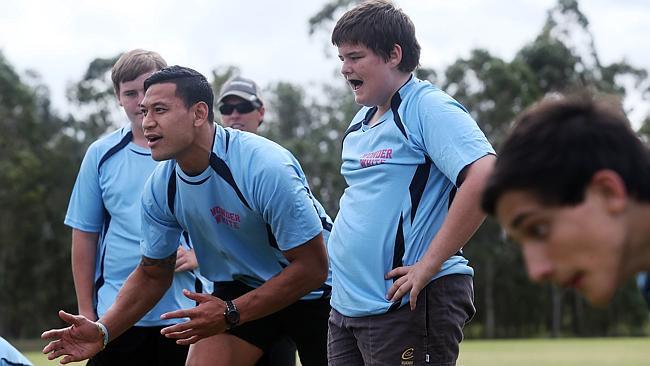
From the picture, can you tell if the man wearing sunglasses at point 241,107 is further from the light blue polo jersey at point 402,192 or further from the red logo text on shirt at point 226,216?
the light blue polo jersey at point 402,192

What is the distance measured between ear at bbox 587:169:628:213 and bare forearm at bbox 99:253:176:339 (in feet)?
13.8

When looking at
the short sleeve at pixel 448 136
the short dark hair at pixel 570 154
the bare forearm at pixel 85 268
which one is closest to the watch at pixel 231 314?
the short sleeve at pixel 448 136

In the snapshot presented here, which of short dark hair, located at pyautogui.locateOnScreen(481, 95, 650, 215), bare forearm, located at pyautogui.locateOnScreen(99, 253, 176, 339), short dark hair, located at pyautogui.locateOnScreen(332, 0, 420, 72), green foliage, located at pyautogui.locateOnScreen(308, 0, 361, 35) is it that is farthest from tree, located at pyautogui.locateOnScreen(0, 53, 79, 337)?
short dark hair, located at pyautogui.locateOnScreen(481, 95, 650, 215)

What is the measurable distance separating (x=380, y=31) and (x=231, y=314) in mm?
1784

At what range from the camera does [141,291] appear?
6.64 meters

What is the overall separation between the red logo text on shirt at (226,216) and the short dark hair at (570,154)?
134 inches

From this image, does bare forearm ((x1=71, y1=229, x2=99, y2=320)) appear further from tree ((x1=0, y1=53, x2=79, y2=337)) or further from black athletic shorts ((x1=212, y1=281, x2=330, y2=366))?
tree ((x1=0, y1=53, x2=79, y2=337))

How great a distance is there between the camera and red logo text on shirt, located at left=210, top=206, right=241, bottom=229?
20.5 feet

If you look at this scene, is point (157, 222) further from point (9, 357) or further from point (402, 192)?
point (9, 357)

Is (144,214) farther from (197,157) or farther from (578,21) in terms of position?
(578,21)

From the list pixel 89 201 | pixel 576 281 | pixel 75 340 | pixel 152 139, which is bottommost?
pixel 75 340

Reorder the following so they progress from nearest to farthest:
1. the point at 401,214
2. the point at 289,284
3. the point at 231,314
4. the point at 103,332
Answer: the point at 401,214 → the point at 231,314 → the point at 289,284 → the point at 103,332

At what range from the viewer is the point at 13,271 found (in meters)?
51.5

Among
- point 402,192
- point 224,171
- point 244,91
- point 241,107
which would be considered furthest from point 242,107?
point 402,192
